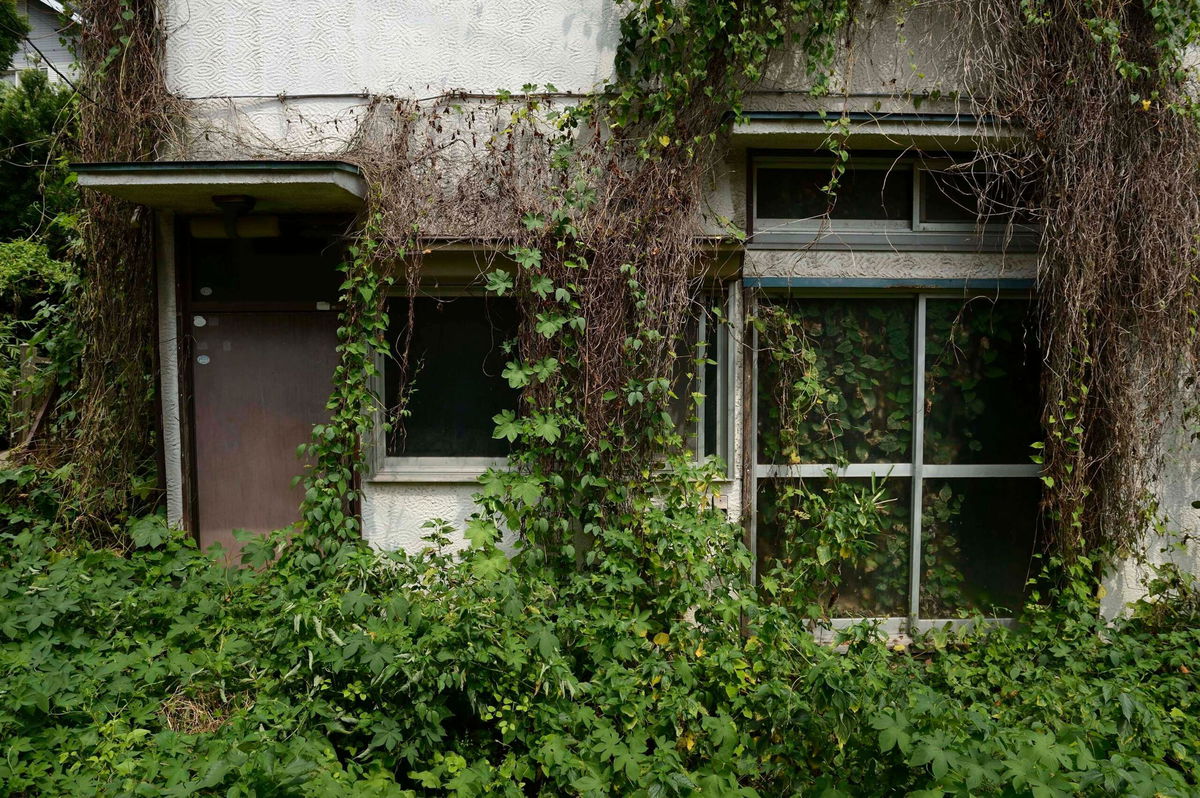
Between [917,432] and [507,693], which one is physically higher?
[917,432]

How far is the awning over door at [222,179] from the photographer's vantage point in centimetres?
398

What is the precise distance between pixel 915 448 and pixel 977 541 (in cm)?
74

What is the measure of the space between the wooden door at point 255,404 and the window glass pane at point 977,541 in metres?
4.00

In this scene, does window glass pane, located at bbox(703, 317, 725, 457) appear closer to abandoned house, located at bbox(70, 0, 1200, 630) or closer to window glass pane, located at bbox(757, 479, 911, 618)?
abandoned house, located at bbox(70, 0, 1200, 630)

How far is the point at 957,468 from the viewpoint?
471 centimetres

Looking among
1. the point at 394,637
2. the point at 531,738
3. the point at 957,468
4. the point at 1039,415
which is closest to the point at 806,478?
the point at 957,468

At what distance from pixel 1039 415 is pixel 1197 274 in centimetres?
117

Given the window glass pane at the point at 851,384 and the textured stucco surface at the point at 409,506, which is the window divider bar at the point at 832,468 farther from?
the textured stucco surface at the point at 409,506

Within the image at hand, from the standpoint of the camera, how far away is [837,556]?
14.7 ft

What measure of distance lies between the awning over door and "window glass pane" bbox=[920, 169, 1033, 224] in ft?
11.5

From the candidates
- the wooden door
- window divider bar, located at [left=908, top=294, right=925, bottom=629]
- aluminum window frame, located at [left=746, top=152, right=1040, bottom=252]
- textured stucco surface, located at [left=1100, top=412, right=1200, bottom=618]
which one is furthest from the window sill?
textured stucco surface, located at [left=1100, top=412, right=1200, bottom=618]

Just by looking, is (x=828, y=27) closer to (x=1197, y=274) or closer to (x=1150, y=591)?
(x=1197, y=274)

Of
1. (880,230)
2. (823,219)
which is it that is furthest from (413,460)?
(880,230)

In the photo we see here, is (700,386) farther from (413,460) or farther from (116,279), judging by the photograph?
(116,279)
